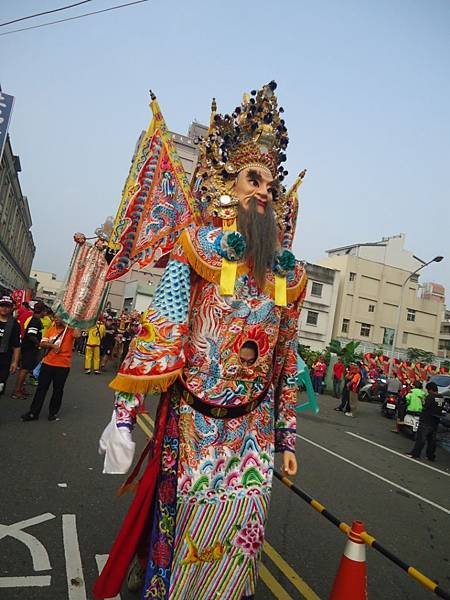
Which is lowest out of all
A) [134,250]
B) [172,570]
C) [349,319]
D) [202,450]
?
[172,570]

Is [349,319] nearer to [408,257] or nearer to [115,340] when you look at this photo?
[408,257]

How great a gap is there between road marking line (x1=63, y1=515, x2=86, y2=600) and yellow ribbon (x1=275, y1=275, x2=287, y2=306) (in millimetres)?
2103

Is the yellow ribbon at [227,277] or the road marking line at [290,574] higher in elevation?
the yellow ribbon at [227,277]

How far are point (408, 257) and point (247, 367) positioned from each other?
173ft

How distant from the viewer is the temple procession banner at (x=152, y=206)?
292 centimetres

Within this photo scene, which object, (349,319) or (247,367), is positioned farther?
(349,319)

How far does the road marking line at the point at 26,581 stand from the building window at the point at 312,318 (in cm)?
4279

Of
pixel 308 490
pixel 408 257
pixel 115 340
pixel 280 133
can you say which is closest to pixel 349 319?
pixel 408 257

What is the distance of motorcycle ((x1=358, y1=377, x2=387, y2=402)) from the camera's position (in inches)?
889

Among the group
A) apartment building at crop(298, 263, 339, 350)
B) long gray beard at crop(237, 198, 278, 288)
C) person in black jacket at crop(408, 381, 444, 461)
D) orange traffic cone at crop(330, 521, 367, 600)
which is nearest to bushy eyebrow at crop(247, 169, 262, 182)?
long gray beard at crop(237, 198, 278, 288)

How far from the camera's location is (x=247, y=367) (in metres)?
2.39

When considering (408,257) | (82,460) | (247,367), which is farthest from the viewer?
(408,257)

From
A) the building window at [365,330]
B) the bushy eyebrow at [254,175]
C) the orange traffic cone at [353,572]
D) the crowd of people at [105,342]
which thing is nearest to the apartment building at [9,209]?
the crowd of people at [105,342]

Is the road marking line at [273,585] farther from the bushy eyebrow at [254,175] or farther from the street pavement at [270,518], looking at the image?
the bushy eyebrow at [254,175]
